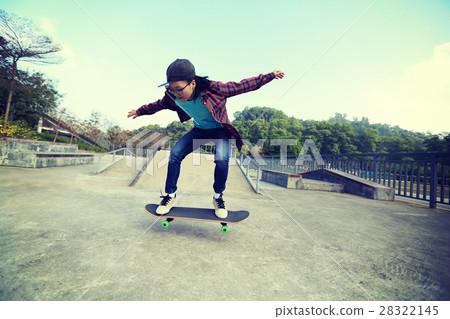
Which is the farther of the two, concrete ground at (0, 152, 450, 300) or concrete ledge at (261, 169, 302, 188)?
concrete ledge at (261, 169, 302, 188)

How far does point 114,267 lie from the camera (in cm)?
166

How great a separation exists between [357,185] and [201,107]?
25.0ft

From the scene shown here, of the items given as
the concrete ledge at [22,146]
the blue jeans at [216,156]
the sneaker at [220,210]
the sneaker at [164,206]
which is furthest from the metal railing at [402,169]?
the concrete ledge at [22,146]

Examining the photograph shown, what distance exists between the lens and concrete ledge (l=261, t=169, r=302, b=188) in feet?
28.8

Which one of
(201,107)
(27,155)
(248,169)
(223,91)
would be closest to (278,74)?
(223,91)

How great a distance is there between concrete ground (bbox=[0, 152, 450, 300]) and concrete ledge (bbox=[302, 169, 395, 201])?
347 cm

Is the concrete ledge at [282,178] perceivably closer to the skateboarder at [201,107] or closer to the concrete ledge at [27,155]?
the skateboarder at [201,107]

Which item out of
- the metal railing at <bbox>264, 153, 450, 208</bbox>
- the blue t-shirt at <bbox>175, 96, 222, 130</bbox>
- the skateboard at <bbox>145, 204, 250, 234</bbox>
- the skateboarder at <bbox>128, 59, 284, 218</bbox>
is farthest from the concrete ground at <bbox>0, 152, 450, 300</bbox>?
the metal railing at <bbox>264, 153, 450, 208</bbox>

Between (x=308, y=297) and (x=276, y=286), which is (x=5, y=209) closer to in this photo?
(x=276, y=286)

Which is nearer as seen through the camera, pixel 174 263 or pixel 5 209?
pixel 174 263

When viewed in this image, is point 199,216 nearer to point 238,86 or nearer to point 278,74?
point 238,86

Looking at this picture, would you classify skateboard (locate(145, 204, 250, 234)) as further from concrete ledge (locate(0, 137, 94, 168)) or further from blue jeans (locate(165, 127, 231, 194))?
concrete ledge (locate(0, 137, 94, 168))
